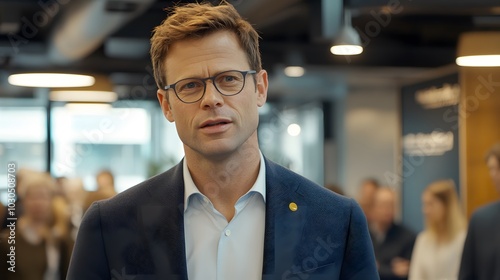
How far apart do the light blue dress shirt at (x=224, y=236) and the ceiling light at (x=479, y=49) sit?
6443 mm

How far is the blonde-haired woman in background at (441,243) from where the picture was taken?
5.59 m

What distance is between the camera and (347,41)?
7.46 metres

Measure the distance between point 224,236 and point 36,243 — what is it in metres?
3.76

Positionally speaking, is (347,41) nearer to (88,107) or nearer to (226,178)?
(88,107)

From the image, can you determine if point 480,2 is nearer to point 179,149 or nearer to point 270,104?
point 270,104

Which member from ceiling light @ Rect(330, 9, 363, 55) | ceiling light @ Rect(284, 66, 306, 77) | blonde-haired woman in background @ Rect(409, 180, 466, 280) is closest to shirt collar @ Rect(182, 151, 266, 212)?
blonde-haired woman in background @ Rect(409, 180, 466, 280)

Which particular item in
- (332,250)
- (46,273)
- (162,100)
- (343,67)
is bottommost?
(46,273)

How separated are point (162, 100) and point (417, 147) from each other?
21.5 feet

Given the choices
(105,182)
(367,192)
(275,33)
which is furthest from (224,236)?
(275,33)

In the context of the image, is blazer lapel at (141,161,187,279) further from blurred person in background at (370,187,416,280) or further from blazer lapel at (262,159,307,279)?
blurred person in background at (370,187,416,280)

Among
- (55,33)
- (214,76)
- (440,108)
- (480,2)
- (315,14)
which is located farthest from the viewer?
(55,33)

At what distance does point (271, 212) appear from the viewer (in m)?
1.60

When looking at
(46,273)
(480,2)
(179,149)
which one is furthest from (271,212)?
(179,149)

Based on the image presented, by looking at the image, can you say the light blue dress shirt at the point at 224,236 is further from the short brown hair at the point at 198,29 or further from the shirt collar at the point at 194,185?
the short brown hair at the point at 198,29
